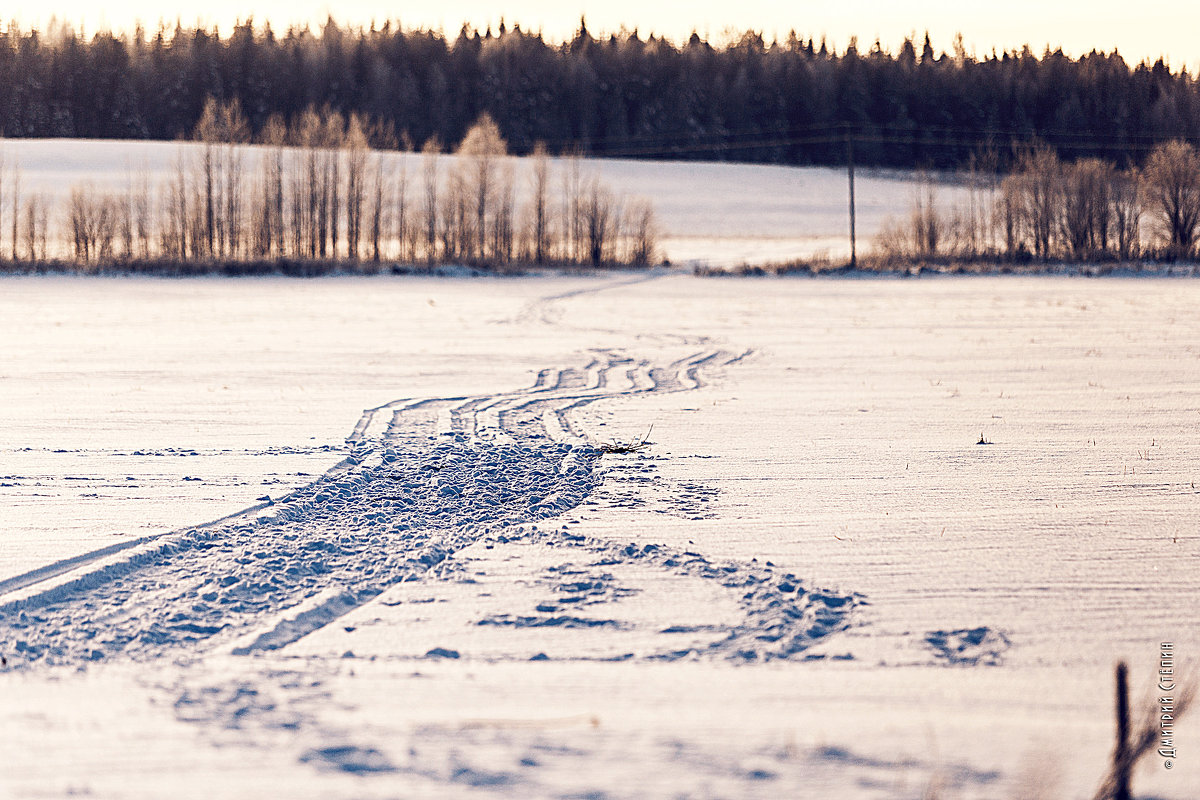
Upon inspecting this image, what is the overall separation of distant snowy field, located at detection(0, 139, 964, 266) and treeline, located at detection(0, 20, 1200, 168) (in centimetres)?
1358

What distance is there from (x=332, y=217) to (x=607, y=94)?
44.3m

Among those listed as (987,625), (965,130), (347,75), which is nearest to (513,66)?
(347,75)

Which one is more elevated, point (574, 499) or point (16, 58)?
point (16, 58)

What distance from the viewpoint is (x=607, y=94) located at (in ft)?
269

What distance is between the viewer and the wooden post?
2.99m

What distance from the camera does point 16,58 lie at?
252 ft

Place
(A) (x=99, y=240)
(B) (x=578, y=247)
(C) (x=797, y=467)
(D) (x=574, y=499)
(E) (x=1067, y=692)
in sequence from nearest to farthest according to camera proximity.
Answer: (E) (x=1067, y=692) → (D) (x=574, y=499) → (C) (x=797, y=467) → (A) (x=99, y=240) → (B) (x=578, y=247)

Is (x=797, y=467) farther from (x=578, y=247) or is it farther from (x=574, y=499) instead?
(x=578, y=247)

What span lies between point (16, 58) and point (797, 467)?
8690 cm

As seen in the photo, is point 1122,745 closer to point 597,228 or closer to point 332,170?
point 597,228

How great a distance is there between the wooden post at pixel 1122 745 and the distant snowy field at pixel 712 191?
36605mm

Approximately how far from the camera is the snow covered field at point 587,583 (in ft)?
10.4

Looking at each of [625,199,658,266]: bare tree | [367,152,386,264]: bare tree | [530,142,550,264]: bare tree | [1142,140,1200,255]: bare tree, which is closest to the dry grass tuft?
[625,199,658,266]: bare tree

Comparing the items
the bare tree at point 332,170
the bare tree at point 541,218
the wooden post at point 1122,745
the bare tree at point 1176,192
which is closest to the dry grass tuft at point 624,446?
the wooden post at point 1122,745
